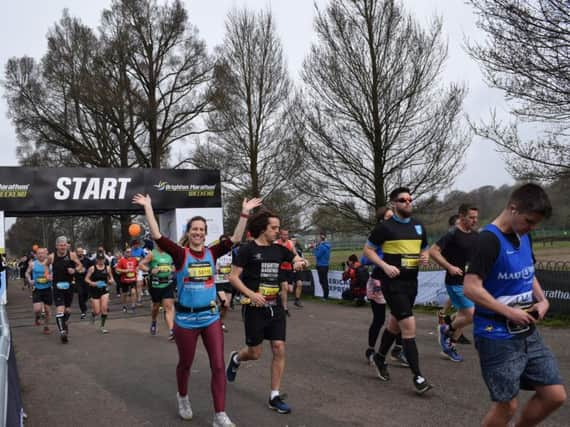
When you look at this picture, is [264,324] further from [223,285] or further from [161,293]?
[223,285]

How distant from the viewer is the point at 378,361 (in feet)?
21.6

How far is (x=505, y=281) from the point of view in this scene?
3418 mm

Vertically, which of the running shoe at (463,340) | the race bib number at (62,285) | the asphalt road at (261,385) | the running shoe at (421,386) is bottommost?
the asphalt road at (261,385)

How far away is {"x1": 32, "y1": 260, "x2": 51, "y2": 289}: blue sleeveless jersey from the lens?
464 inches

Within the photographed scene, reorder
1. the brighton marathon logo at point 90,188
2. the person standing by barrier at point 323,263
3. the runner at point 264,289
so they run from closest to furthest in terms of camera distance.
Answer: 1. the runner at point 264,289
2. the person standing by barrier at point 323,263
3. the brighton marathon logo at point 90,188

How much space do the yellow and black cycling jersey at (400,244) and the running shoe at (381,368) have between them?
1008 mm

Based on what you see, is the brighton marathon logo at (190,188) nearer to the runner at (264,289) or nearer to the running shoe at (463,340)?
the running shoe at (463,340)

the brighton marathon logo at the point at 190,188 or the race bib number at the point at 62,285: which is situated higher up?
the brighton marathon logo at the point at 190,188

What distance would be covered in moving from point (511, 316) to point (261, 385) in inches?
156

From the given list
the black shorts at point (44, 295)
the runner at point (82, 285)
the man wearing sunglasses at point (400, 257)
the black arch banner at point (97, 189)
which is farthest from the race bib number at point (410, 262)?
the black arch banner at point (97, 189)

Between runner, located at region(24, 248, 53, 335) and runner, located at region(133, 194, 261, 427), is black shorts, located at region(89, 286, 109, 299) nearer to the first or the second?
runner, located at region(24, 248, 53, 335)

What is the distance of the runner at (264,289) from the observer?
5.41 metres

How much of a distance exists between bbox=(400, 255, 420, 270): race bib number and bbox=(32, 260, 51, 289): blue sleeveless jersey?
8.55m

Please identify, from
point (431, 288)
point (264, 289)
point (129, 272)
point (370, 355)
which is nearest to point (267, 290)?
point (264, 289)
